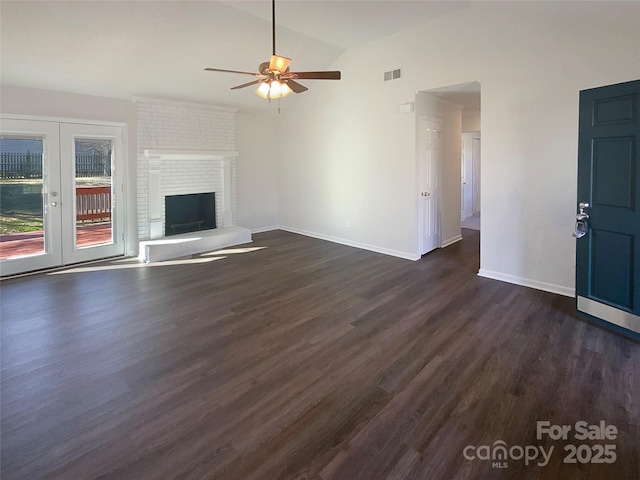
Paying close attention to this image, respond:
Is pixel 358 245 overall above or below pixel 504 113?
below

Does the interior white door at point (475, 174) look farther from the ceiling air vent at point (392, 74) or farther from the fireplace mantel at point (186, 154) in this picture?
the fireplace mantel at point (186, 154)

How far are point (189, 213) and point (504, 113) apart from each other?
17.3 feet

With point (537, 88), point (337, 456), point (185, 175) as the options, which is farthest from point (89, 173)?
point (537, 88)

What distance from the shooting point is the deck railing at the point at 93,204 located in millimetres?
5606

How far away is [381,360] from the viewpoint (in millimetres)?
2826

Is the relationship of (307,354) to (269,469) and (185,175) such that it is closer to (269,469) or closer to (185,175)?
(269,469)

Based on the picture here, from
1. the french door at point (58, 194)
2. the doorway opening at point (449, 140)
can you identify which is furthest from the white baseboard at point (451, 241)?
the french door at point (58, 194)

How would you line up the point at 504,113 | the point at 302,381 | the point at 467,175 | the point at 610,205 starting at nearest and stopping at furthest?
the point at 302,381 → the point at 610,205 → the point at 504,113 → the point at 467,175

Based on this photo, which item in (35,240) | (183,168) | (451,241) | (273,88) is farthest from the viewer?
(451,241)

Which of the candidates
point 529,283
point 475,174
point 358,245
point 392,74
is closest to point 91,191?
point 358,245

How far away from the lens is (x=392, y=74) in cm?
560

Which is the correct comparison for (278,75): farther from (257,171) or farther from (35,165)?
(257,171)

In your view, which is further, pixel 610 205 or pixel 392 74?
pixel 392 74

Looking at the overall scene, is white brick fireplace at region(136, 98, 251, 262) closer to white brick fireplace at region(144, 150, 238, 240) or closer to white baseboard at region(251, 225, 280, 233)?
white brick fireplace at region(144, 150, 238, 240)
